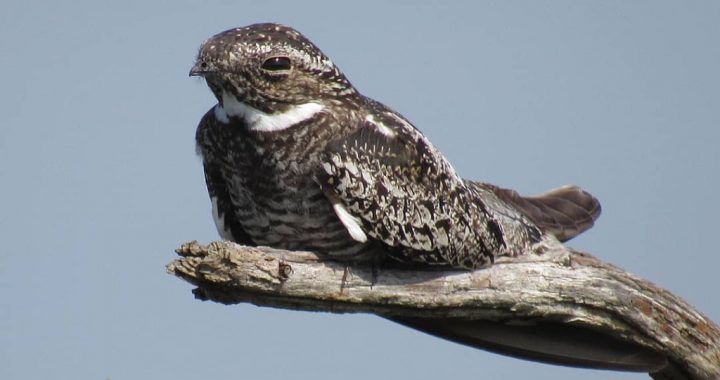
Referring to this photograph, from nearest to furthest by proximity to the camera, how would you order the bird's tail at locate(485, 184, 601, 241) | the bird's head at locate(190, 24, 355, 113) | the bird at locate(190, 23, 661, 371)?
the bird's head at locate(190, 24, 355, 113), the bird at locate(190, 23, 661, 371), the bird's tail at locate(485, 184, 601, 241)

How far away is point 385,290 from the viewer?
4.19 m

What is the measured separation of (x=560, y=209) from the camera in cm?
514

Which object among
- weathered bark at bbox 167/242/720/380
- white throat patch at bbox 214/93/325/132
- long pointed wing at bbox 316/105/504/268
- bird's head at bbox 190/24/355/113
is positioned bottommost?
weathered bark at bbox 167/242/720/380

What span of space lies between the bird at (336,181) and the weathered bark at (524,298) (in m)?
0.07

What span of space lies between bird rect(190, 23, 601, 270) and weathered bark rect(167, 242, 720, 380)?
103 millimetres

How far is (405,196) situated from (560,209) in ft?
3.59

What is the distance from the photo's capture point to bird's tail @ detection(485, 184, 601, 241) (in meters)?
5.05

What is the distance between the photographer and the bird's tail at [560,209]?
199 inches

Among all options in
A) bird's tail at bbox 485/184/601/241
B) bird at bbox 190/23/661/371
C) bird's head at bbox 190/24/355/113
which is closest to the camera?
bird's head at bbox 190/24/355/113

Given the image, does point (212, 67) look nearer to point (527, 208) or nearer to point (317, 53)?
point (317, 53)

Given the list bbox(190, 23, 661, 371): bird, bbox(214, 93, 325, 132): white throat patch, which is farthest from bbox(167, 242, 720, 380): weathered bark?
bbox(214, 93, 325, 132): white throat patch

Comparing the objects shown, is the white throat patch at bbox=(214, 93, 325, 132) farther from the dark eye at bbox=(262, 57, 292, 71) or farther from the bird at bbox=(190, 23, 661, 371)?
the dark eye at bbox=(262, 57, 292, 71)

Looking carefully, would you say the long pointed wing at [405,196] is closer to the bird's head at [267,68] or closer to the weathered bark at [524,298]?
the weathered bark at [524,298]

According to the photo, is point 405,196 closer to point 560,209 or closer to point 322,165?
point 322,165
